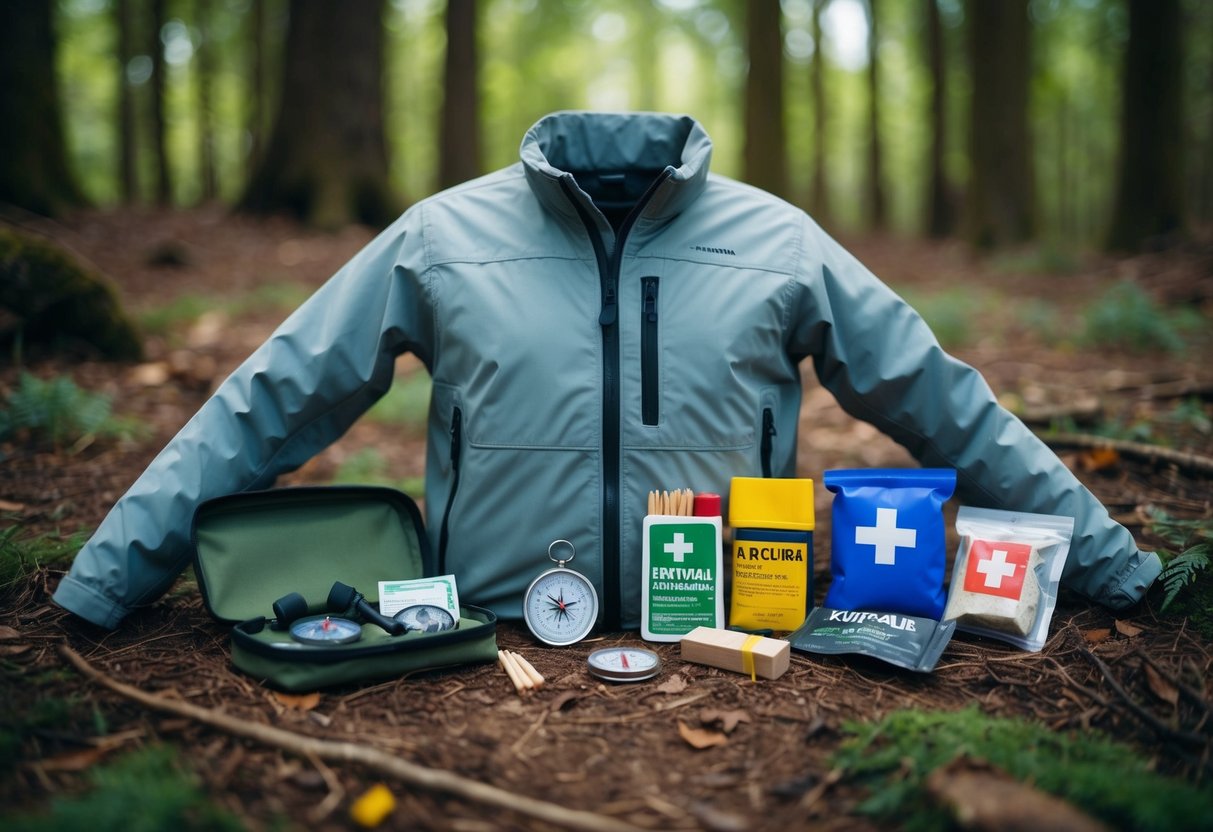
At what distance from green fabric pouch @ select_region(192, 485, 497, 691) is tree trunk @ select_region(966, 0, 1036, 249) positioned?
10.6 meters

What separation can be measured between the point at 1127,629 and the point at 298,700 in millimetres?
2282

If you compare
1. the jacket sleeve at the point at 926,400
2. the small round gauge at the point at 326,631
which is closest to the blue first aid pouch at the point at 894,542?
the jacket sleeve at the point at 926,400

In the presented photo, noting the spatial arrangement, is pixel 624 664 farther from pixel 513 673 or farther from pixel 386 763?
pixel 386 763

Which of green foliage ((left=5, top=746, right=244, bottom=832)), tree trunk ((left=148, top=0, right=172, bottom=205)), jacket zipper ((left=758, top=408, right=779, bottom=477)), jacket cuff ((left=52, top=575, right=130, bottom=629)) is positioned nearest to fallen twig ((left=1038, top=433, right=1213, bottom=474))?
jacket zipper ((left=758, top=408, right=779, bottom=477))

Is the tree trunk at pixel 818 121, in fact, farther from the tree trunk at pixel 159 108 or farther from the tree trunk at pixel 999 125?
the tree trunk at pixel 159 108

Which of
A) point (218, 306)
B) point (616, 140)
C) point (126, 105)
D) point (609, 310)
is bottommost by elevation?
point (218, 306)

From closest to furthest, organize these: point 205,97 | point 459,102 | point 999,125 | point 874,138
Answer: point 459,102 < point 999,125 < point 205,97 < point 874,138

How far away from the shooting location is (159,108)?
15.1 m

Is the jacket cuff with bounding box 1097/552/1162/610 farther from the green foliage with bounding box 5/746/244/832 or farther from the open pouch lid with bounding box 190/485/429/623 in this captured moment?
the green foliage with bounding box 5/746/244/832

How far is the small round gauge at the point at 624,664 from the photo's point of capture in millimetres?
2334

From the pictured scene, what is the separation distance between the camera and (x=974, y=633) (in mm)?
2607

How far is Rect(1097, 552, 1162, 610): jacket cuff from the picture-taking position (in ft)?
8.41

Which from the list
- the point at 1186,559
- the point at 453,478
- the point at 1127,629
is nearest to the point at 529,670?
the point at 453,478

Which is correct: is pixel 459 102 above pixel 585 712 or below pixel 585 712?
above
